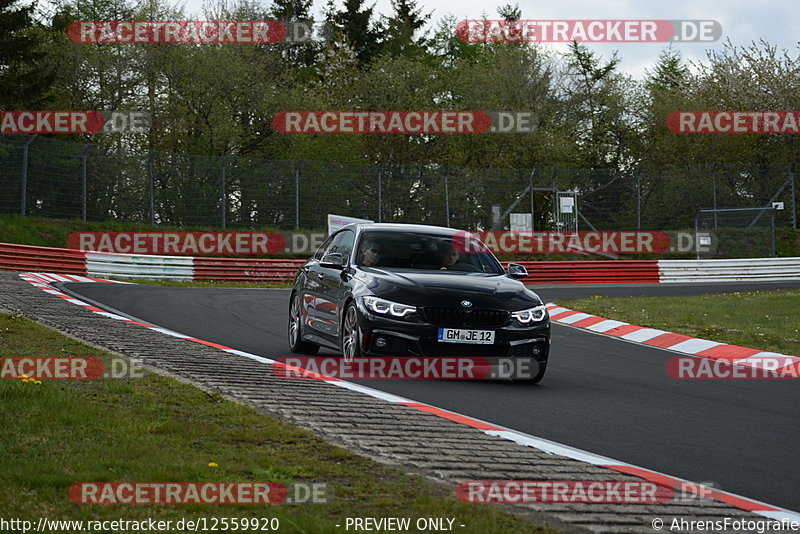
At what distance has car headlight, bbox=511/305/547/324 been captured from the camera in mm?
10078

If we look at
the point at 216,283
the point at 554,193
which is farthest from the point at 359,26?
the point at 216,283

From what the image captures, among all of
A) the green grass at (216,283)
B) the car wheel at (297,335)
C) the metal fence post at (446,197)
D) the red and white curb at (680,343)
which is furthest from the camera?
the metal fence post at (446,197)

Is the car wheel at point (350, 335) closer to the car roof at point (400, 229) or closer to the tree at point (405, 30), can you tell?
the car roof at point (400, 229)

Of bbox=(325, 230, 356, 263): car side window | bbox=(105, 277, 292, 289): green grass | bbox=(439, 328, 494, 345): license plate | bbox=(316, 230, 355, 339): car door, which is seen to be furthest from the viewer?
bbox=(105, 277, 292, 289): green grass

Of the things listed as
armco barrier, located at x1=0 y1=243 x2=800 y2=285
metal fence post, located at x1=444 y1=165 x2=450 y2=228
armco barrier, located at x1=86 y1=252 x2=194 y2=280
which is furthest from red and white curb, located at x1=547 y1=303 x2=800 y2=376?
metal fence post, located at x1=444 y1=165 x2=450 y2=228

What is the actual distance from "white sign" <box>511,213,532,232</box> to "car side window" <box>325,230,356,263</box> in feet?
82.5

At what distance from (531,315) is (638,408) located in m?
1.70

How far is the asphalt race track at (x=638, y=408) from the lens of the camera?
648 centimetres

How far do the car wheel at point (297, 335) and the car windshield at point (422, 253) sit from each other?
144 centimetres

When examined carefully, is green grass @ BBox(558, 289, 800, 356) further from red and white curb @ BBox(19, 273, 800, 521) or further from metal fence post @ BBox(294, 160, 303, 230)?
metal fence post @ BBox(294, 160, 303, 230)

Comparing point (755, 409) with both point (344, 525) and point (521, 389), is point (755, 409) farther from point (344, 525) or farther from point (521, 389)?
point (344, 525)

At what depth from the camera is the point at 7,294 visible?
16.3m

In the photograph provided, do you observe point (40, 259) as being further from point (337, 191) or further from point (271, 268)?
point (337, 191)

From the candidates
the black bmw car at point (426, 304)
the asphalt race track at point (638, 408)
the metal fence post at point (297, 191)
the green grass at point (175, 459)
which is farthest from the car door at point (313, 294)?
the metal fence post at point (297, 191)
